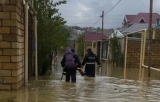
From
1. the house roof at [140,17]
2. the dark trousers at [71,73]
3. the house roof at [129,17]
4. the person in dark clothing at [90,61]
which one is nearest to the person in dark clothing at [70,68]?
the dark trousers at [71,73]

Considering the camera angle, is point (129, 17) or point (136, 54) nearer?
point (136, 54)

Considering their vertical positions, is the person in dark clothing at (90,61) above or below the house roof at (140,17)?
below

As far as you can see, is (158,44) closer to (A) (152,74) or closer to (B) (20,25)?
(A) (152,74)

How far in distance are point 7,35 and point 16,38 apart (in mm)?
244

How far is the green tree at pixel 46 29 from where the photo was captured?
14070mm

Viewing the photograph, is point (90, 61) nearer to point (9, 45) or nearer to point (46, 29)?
point (46, 29)

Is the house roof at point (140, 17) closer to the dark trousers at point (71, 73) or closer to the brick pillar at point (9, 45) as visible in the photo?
the dark trousers at point (71, 73)

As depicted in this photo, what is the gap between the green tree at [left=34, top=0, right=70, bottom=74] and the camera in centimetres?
1407

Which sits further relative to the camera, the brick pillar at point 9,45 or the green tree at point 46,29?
the green tree at point 46,29

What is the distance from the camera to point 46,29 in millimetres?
14164

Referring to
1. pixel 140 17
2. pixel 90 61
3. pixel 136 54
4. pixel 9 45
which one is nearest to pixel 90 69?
pixel 90 61

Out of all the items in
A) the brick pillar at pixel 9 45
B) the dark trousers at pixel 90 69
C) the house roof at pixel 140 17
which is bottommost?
the dark trousers at pixel 90 69

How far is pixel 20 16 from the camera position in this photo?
8.29 metres

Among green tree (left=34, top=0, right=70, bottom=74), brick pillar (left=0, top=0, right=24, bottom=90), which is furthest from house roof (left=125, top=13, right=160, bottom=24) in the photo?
brick pillar (left=0, top=0, right=24, bottom=90)
